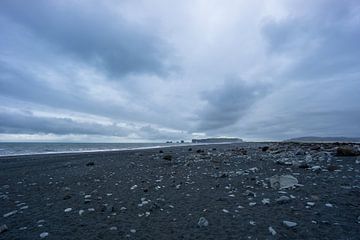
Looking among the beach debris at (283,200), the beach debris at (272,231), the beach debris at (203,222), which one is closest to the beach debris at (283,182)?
the beach debris at (283,200)

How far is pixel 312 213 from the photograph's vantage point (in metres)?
4.57

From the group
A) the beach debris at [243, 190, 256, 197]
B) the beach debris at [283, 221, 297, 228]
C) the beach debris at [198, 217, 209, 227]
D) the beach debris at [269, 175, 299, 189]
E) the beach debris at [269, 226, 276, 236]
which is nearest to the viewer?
the beach debris at [269, 226, 276, 236]

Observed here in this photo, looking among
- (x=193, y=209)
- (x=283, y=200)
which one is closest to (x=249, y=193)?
(x=283, y=200)

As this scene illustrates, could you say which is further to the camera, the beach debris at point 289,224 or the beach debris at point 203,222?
the beach debris at point 203,222

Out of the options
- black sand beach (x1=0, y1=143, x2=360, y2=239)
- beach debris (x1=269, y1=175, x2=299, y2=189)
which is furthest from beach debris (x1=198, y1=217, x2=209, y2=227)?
beach debris (x1=269, y1=175, x2=299, y2=189)

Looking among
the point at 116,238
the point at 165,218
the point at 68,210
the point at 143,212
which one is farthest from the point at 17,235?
the point at 165,218

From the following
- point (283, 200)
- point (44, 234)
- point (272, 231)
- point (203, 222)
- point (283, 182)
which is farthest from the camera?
point (283, 182)

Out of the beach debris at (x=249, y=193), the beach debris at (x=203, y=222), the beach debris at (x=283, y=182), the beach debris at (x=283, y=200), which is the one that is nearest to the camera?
the beach debris at (x=203, y=222)

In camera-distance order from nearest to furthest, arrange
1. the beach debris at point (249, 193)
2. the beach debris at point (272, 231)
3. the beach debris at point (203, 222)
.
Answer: the beach debris at point (272, 231) < the beach debris at point (203, 222) < the beach debris at point (249, 193)

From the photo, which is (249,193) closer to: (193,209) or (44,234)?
(193,209)

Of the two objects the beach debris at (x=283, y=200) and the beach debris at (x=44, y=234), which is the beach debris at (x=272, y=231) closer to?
the beach debris at (x=283, y=200)

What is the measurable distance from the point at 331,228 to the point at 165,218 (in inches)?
133

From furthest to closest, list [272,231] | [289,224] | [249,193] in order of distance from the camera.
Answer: [249,193] → [289,224] → [272,231]

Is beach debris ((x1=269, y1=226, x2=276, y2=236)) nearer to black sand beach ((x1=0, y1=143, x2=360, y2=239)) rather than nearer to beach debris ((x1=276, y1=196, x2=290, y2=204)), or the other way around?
black sand beach ((x1=0, y1=143, x2=360, y2=239))
